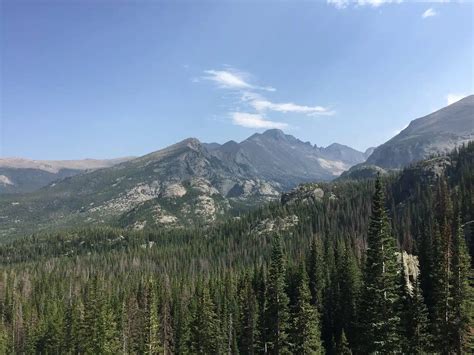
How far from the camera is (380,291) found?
37219 mm

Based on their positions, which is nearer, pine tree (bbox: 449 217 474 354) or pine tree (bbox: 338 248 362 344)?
pine tree (bbox: 449 217 474 354)

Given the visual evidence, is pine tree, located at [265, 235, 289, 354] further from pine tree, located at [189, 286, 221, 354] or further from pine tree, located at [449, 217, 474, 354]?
pine tree, located at [189, 286, 221, 354]

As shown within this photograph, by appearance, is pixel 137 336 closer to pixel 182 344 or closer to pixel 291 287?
pixel 182 344

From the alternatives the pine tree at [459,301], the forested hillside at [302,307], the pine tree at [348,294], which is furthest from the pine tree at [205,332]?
the pine tree at [459,301]

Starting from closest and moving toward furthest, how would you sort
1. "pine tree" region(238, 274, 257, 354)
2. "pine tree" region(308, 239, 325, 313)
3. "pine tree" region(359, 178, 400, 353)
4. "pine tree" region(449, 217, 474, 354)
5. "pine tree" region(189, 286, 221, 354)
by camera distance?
"pine tree" region(359, 178, 400, 353)
"pine tree" region(449, 217, 474, 354)
"pine tree" region(238, 274, 257, 354)
"pine tree" region(189, 286, 221, 354)
"pine tree" region(308, 239, 325, 313)

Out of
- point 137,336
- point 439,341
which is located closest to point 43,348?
point 137,336

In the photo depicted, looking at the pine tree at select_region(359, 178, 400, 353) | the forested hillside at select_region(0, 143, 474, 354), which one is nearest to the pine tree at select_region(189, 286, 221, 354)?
the forested hillside at select_region(0, 143, 474, 354)

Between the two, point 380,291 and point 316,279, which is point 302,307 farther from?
point 316,279

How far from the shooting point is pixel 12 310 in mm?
142000

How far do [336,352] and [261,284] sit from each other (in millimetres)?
31290

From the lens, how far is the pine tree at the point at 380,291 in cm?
3653

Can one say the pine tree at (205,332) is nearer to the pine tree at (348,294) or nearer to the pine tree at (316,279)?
the pine tree at (316,279)

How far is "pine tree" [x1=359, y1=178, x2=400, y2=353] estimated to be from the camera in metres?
36.5

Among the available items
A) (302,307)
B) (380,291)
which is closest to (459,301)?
(380,291)
